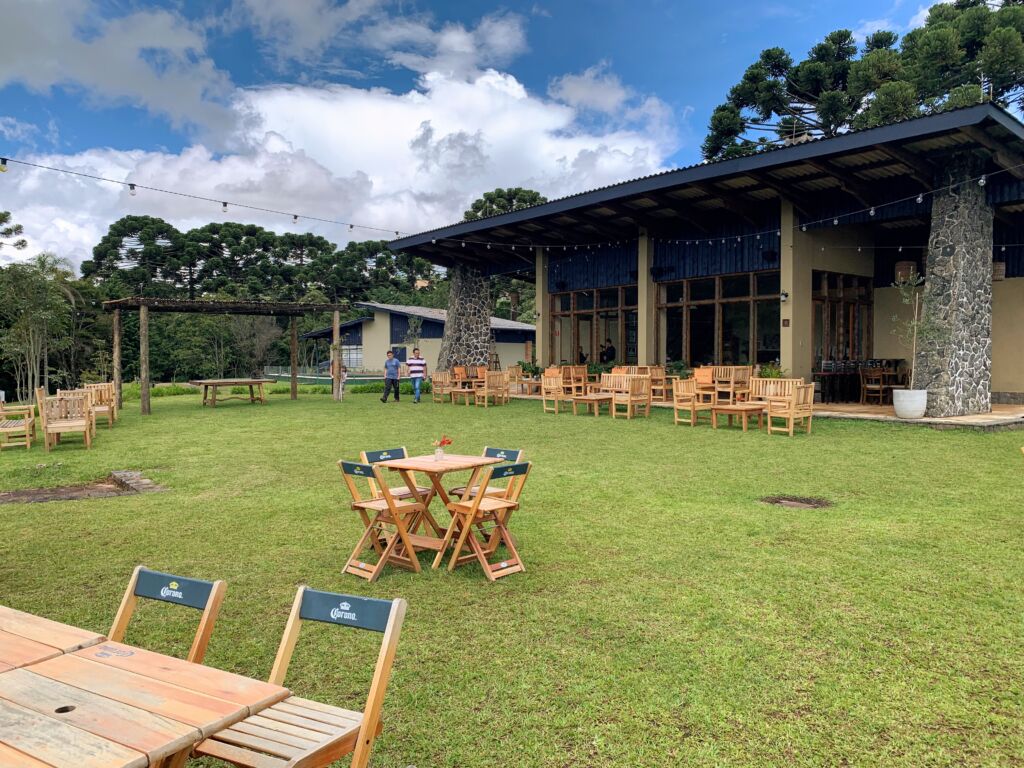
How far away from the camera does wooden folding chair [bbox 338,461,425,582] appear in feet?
13.5

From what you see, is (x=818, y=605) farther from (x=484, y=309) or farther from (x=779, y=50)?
(x=779, y=50)

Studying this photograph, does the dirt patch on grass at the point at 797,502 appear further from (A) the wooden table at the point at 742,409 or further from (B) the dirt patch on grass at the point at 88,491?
(B) the dirt patch on grass at the point at 88,491

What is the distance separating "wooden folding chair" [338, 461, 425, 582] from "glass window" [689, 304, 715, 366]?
1324 centimetres

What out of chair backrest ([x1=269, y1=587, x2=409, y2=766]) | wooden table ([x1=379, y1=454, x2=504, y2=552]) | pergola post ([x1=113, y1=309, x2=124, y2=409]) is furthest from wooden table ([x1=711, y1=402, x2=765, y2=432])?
pergola post ([x1=113, y1=309, x2=124, y2=409])

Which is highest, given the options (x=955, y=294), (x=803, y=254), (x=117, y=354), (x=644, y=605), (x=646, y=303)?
(x=803, y=254)

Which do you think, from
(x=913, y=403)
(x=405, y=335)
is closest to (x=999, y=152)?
(x=913, y=403)

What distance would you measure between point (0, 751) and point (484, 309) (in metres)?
21.1

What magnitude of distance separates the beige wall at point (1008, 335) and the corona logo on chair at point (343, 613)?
16.7 m

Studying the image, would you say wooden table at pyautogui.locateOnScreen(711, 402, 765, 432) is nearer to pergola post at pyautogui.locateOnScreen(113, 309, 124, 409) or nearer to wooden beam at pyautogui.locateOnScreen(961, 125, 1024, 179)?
wooden beam at pyautogui.locateOnScreen(961, 125, 1024, 179)

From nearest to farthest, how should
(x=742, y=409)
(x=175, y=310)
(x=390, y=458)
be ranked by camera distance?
(x=390, y=458) → (x=742, y=409) → (x=175, y=310)

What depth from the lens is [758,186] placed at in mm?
14297

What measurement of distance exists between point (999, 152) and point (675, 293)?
296 inches

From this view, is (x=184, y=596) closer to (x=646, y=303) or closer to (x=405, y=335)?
(x=646, y=303)

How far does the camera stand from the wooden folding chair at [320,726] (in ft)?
5.77
